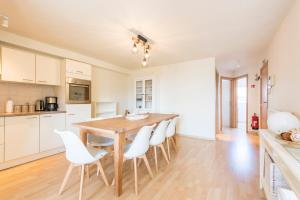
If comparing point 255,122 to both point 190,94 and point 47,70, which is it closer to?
point 190,94

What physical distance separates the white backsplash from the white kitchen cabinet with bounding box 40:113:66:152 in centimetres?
61

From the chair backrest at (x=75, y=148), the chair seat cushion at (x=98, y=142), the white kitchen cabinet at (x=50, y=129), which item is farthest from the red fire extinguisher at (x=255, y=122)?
the white kitchen cabinet at (x=50, y=129)

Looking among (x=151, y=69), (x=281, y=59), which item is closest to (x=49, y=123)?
(x=151, y=69)

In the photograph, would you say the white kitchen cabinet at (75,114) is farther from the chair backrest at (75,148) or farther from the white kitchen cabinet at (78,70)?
the chair backrest at (75,148)

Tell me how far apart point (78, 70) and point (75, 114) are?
1066 mm

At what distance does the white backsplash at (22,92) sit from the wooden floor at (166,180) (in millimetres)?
1269

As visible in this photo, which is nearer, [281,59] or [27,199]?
[27,199]

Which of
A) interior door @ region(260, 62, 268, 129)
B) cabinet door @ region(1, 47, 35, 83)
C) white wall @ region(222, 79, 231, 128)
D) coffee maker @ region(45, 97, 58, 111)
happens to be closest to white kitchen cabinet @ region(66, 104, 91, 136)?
coffee maker @ region(45, 97, 58, 111)

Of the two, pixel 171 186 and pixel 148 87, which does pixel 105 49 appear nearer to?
pixel 148 87

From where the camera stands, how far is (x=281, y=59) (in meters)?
2.18

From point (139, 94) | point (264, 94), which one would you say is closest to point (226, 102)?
point (264, 94)

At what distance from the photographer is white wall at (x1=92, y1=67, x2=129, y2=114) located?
170 inches

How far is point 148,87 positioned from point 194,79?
1643 millimetres

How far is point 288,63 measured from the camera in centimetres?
190
